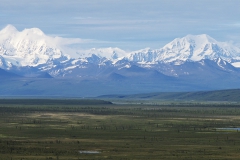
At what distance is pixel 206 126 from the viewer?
144750 mm

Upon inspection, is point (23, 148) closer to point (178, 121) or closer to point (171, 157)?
point (171, 157)

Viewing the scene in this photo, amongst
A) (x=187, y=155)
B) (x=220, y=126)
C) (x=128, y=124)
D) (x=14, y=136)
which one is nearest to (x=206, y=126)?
(x=220, y=126)

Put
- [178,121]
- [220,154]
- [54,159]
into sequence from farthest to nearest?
[178,121]
[220,154]
[54,159]

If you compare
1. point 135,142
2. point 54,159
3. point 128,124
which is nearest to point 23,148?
point 54,159

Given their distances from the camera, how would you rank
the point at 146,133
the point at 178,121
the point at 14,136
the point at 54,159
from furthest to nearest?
the point at 178,121, the point at 146,133, the point at 14,136, the point at 54,159

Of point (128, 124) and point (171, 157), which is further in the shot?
point (128, 124)

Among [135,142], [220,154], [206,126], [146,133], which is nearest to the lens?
[220,154]

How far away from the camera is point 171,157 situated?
9000cm

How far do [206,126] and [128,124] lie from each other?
16.0 meters

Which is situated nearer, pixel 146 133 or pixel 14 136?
pixel 14 136

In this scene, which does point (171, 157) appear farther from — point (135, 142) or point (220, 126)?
point (220, 126)

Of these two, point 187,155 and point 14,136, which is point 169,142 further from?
point 14,136

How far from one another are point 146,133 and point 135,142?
1746 cm

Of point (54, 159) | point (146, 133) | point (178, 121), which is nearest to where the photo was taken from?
point (54, 159)
